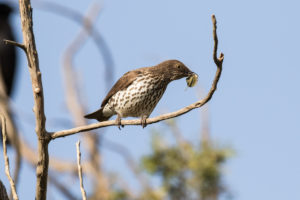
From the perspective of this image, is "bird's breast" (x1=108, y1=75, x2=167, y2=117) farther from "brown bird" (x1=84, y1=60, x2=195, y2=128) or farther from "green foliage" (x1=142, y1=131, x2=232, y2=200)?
"green foliage" (x1=142, y1=131, x2=232, y2=200)

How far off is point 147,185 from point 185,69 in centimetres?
191

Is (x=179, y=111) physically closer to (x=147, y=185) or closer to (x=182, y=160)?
(x=182, y=160)

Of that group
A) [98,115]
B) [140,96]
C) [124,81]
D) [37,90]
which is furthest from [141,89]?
[37,90]

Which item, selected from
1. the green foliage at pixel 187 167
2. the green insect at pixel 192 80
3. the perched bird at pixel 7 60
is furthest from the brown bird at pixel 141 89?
the perched bird at pixel 7 60

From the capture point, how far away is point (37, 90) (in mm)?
3463

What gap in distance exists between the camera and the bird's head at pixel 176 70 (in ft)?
21.6

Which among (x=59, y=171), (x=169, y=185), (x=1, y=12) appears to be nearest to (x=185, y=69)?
(x=169, y=185)

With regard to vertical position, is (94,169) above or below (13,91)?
below

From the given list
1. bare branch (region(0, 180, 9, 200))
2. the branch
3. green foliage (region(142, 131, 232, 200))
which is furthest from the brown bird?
bare branch (region(0, 180, 9, 200))

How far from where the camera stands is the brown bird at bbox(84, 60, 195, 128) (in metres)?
6.24

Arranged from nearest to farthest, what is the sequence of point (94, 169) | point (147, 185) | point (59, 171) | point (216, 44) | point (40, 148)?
1. point (216, 44)
2. point (40, 148)
3. point (147, 185)
4. point (59, 171)
5. point (94, 169)

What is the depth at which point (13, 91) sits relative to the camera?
10531mm

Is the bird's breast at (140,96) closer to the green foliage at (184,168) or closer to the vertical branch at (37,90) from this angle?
the green foliage at (184,168)

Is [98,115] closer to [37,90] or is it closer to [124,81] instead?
[124,81]
